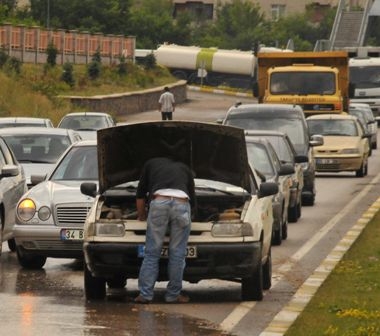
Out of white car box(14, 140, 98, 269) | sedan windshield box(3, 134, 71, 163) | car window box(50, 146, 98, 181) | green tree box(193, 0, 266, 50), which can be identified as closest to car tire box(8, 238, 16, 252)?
car window box(50, 146, 98, 181)

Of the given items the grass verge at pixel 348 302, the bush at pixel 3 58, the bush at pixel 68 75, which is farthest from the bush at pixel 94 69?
the grass verge at pixel 348 302

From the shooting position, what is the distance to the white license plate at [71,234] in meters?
19.2

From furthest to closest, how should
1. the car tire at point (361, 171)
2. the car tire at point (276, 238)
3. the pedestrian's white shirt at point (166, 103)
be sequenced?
the pedestrian's white shirt at point (166, 103) → the car tire at point (361, 171) → the car tire at point (276, 238)

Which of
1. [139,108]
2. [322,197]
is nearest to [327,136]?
[322,197]

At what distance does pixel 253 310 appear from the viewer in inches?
611

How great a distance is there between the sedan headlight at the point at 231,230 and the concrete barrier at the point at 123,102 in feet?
163

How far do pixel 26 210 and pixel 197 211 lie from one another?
3.46 m

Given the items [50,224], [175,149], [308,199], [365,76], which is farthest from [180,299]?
[365,76]

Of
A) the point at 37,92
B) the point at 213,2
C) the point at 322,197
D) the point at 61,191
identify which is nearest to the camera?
the point at 61,191

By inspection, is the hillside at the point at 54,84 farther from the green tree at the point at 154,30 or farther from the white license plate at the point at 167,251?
the white license plate at the point at 167,251

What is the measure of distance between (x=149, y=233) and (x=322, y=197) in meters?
18.6

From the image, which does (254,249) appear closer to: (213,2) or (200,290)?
(200,290)

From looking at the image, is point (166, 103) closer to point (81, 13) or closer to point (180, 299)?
point (180, 299)

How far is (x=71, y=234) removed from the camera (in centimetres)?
1923
